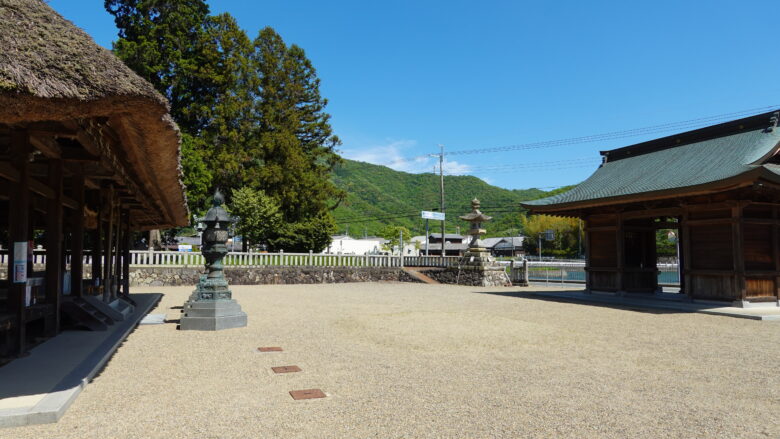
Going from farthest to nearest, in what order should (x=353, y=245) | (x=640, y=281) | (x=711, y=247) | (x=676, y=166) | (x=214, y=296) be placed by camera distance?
(x=353, y=245)
(x=640, y=281)
(x=676, y=166)
(x=711, y=247)
(x=214, y=296)

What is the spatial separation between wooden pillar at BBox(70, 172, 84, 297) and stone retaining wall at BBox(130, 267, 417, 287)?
13284mm

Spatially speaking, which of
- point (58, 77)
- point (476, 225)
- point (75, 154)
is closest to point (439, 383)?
point (58, 77)

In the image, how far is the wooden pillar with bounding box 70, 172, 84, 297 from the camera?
294 inches

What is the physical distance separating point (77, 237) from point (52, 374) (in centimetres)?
391

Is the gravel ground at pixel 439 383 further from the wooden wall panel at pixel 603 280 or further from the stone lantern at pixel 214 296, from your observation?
the wooden wall panel at pixel 603 280

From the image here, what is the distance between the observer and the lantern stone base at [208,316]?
8266 mm

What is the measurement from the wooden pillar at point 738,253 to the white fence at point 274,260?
14104mm

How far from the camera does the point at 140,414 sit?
12.4 ft

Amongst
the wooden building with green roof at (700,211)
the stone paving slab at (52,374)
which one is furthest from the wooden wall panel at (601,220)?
the stone paving slab at (52,374)

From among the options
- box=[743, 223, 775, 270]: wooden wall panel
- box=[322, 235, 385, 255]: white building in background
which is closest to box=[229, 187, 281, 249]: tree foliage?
box=[743, 223, 775, 270]: wooden wall panel

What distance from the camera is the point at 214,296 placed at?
28.0ft

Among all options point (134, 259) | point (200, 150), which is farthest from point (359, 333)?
point (200, 150)

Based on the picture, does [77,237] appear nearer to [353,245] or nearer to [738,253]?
[738,253]

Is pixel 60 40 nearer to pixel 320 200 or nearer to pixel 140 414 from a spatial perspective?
pixel 140 414
